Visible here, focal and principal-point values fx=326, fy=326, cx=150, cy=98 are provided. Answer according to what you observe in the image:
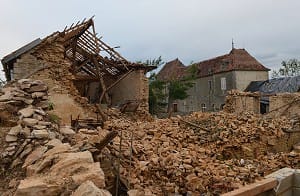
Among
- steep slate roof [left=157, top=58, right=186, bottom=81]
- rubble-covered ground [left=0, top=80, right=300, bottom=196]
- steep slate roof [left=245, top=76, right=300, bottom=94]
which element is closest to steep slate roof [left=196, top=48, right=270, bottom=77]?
steep slate roof [left=245, top=76, right=300, bottom=94]

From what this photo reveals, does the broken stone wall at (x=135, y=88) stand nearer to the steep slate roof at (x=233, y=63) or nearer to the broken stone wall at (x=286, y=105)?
the broken stone wall at (x=286, y=105)

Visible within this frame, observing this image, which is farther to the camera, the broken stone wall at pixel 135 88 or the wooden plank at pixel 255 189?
the broken stone wall at pixel 135 88

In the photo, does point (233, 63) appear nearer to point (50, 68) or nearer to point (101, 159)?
point (50, 68)

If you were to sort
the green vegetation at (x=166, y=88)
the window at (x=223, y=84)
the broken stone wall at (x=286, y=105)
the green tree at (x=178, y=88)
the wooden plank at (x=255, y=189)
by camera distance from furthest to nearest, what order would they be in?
1. the window at (x=223, y=84)
2. the green tree at (x=178, y=88)
3. the green vegetation at (x=166, y=88)
4. the broken stone wall at (x=286, y=105)
5. the wooden plank at (x=255, y=189)

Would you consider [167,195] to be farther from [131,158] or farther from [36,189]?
[36,189]

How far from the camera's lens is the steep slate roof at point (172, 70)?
3559 centimetres

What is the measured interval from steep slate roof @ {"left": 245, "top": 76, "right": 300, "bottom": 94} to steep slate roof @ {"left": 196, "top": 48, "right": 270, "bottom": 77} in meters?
2.28

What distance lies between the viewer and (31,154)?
14.6ft

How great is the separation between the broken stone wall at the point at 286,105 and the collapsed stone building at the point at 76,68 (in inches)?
267

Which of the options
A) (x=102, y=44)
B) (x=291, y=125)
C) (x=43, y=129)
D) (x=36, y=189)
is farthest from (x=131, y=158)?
(x=102, y=44)

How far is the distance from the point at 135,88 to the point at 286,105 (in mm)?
7571

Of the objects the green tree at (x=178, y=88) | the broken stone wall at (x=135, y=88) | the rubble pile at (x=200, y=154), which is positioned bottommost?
the rubble pile at (x=200, y=154)

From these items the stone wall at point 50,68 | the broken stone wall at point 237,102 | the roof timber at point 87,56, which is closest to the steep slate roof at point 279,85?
the broken stone wall at point 237,102

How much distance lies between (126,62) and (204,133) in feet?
21.3
